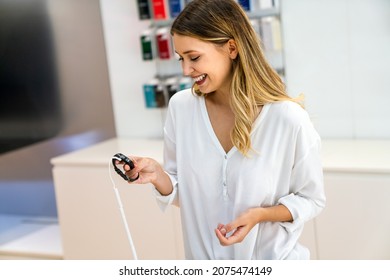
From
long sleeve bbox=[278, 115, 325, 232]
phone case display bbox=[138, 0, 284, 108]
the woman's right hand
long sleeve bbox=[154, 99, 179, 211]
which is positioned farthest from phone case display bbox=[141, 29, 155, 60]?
long sleeve bbox=[278, 115, 325, 232]

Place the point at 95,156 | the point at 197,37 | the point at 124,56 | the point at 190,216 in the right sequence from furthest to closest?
the point at 124,56 → the point at 95,156 → the point at 190,216 → the point at 197,37

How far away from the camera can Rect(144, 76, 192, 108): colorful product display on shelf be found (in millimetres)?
3322

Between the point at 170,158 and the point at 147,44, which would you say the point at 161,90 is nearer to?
the point at 147,44

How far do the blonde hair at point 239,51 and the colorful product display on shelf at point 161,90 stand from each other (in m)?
1.76

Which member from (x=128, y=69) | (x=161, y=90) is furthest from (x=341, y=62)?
(x=128, y=69)

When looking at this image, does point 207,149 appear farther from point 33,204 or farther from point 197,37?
point 33,204

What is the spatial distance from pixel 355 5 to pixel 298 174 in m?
1.57

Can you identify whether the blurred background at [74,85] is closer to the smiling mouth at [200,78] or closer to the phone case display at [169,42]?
the phone case display at [169,42]

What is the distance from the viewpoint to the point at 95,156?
128 inches

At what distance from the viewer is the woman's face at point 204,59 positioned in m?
1.50

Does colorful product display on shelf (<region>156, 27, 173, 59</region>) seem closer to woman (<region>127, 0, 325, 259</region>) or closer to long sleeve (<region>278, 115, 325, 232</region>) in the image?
woman (<region>127, 0, 325, 259</region>)

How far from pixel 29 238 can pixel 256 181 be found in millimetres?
2570

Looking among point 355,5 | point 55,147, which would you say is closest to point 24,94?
point 55,147
